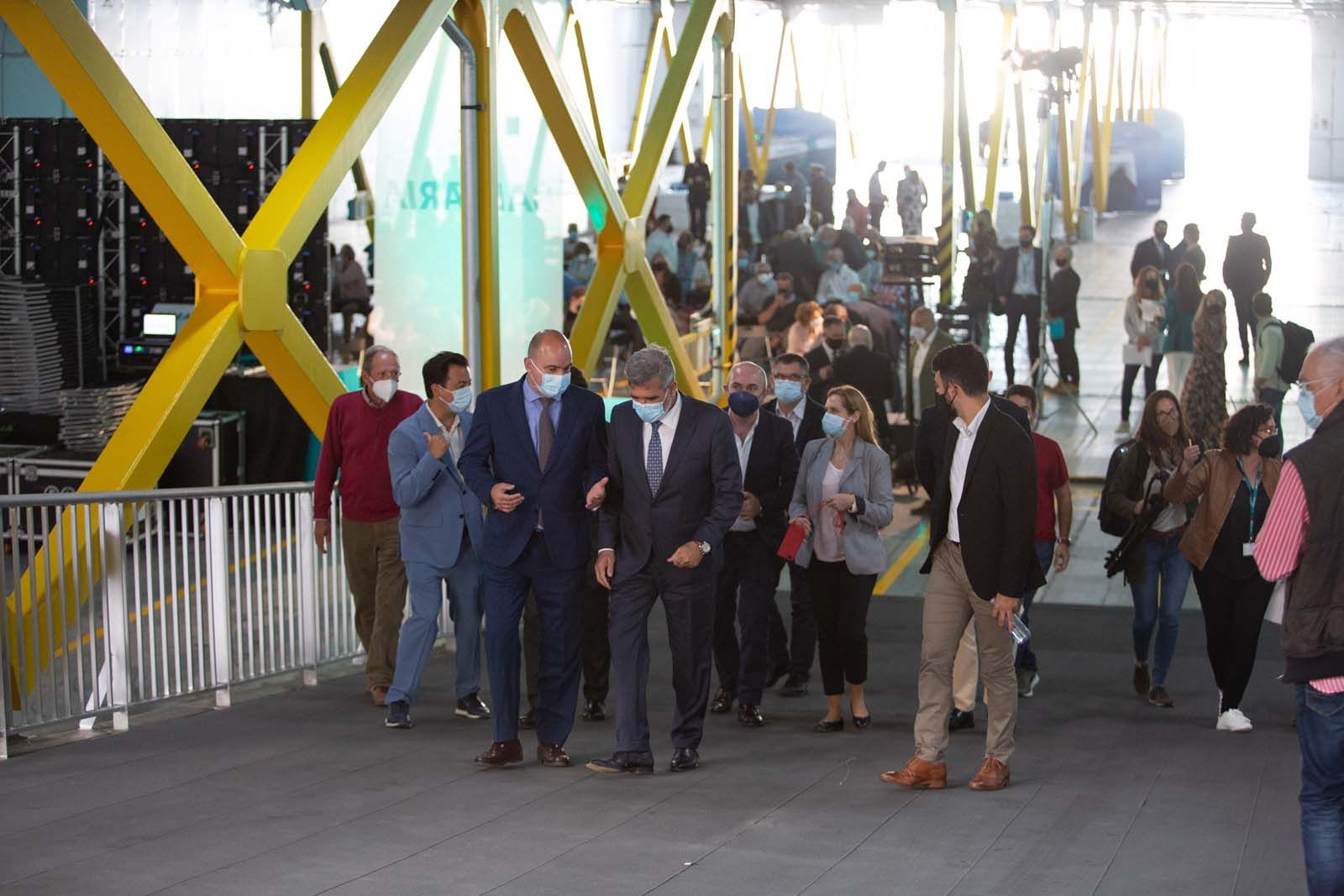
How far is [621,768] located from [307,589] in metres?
2.70

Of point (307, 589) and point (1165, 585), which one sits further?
point (307, 589)

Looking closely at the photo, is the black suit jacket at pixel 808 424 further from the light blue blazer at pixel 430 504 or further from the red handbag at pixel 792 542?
the light blue blazer at pixel 430 504

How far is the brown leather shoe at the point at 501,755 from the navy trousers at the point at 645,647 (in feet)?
1.35

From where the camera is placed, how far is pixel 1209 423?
34.0 ft

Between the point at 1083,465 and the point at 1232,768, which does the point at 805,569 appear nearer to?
the point at 1232,768

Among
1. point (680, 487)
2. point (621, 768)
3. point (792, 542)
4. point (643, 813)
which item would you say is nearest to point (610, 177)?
point (792, 542)

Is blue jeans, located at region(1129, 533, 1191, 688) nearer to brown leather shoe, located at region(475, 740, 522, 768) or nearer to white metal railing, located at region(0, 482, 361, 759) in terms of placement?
brown leather shoe, located at region(475, 740, 522, 768)

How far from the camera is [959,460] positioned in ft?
21.9

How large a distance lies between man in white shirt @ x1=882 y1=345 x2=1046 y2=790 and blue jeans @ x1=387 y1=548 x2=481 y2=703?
2227 mm

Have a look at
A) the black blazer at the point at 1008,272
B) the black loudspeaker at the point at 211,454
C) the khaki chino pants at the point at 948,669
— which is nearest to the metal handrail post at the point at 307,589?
the khaki chino pants at the point at 948,669

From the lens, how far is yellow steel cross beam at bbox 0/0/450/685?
7.64m

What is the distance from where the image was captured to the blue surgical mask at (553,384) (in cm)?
692

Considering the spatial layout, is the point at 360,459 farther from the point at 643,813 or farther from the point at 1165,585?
the point at 1165,585

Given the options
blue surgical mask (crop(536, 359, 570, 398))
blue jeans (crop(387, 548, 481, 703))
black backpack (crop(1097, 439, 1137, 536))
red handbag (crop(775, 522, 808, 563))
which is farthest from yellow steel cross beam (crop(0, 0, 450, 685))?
black backpack (crop(1097, 439, 1137, 536))
